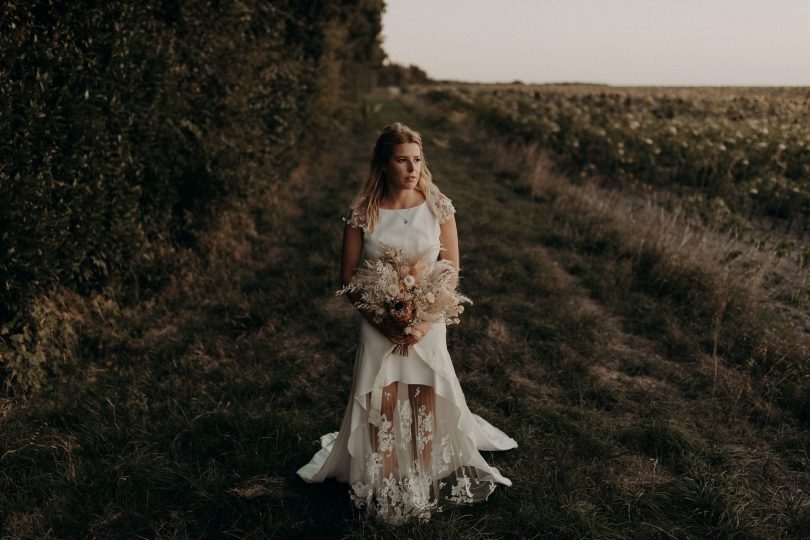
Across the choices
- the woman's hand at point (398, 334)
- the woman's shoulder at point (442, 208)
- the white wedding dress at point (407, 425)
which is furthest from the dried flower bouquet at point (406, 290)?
the woman's shoulder at point (442, 208)

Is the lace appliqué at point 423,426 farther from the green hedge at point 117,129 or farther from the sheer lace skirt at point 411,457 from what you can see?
the green hedge at point 117,129

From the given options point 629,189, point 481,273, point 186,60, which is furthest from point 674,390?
point 629,189

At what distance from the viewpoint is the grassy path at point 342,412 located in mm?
3293

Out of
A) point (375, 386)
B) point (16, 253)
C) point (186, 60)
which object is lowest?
point (375, 386)

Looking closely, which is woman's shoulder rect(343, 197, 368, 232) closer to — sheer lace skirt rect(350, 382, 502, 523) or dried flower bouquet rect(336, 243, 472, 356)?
dried flower bouquet rect(336, 243, 472, 356)

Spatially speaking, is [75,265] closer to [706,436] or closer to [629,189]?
[706,436]

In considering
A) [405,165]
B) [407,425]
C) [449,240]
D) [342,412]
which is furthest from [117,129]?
[407,425]

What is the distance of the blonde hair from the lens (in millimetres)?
2934

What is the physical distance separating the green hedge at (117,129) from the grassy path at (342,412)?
2.52 ft

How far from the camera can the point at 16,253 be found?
405cm

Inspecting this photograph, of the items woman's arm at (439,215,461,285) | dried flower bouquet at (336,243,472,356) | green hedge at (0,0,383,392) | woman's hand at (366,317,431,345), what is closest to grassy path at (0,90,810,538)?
green hedge at (0,0,383,392)

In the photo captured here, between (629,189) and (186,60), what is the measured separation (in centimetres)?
925

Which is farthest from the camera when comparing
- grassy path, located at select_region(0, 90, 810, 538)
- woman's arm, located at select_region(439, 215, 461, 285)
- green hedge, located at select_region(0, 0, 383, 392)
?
green hedge, located at select_region(0, 0, 383, 392)

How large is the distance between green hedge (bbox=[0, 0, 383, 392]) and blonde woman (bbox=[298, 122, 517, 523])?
275 cm
